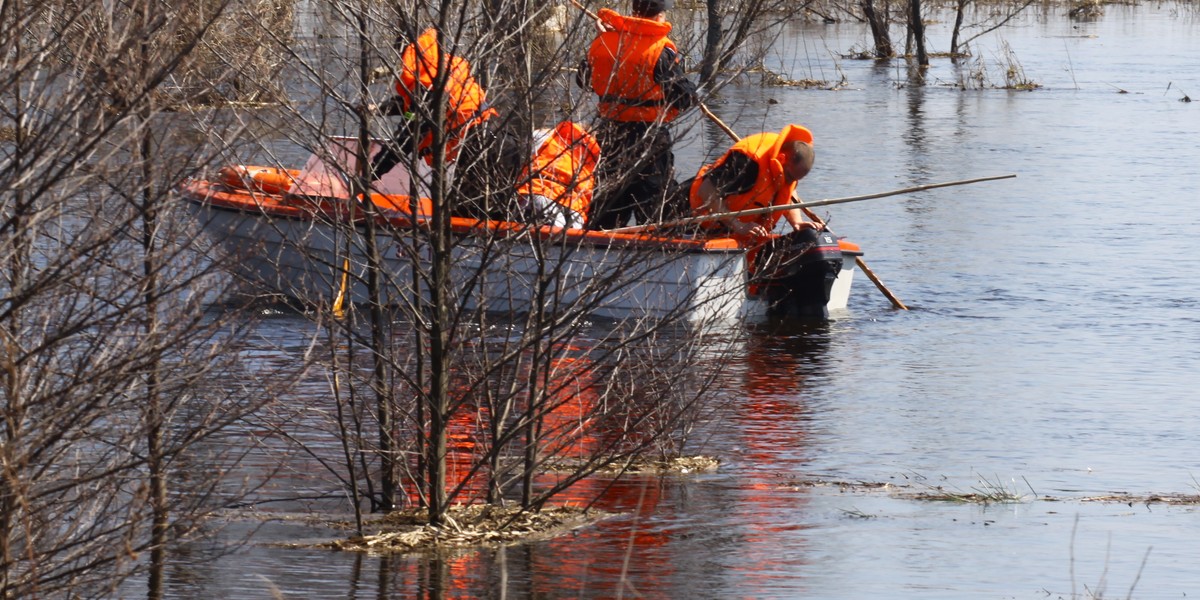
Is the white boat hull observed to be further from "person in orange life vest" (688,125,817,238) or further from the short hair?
the short hair

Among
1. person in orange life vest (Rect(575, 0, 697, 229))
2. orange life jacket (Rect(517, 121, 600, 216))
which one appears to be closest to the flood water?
person in orange life vest (Rect(575, 0, 697, 229))

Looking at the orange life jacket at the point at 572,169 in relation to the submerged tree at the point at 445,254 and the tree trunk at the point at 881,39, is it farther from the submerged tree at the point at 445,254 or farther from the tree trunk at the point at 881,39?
the tree trunk at the point at 881,39

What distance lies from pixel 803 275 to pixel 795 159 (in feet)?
4.30

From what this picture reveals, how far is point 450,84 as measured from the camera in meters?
6.70

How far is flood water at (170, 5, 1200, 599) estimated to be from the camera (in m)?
6.93

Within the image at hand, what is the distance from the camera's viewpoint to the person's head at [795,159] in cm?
1204

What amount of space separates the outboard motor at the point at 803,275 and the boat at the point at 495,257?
11 mm

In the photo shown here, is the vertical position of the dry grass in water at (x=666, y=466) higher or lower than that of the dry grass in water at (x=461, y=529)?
lower

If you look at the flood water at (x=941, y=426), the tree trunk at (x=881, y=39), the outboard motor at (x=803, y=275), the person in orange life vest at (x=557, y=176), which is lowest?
the flood water at (x=941, y=426)

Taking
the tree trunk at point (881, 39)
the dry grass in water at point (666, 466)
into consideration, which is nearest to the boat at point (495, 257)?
the dry grass in water at point (666, 466)

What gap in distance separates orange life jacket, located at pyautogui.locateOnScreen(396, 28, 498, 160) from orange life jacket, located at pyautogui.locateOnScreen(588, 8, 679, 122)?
466 mm

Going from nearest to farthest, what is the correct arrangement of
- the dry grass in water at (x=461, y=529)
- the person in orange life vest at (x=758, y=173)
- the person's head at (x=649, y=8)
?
the dry grass in water at (x=461, y=529), the person's head at (x=649, y=8), the person in orange life vest at (x=758, y=173)

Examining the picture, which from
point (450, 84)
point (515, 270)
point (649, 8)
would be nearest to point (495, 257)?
point (450, 84)

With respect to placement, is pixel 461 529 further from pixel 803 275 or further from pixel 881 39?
pixel 881 39
